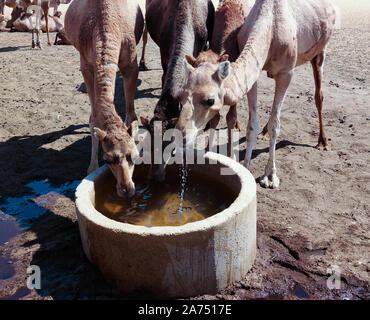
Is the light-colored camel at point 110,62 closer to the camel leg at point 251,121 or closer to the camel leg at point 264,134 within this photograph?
the camel leg at point 251,121

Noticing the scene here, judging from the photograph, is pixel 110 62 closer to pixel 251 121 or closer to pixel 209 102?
pixel 209 102

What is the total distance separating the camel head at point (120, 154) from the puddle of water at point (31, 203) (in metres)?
1.15

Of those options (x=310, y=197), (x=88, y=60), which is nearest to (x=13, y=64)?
(x=88, y=60)

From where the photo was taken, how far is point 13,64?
9992 millimetres

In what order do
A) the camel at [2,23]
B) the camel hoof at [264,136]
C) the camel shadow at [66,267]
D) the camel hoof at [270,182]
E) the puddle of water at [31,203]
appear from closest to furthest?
the camel shadow at [66,267]
the puddle of water at [31,203]
the camel hoof at [270,182]
the camel hoof at [264,136]
the camel at [2,23]

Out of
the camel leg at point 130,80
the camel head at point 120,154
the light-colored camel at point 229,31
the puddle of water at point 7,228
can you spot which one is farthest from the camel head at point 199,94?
the puddle of water at point 7,228

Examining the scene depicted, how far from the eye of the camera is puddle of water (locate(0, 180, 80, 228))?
13.8 feet

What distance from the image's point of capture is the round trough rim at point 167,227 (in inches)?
114

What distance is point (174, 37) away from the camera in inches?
195

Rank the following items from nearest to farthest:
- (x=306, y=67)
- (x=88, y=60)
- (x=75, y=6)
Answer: (x=88, y=60), (x=75, y=6), (x=306, y=67)

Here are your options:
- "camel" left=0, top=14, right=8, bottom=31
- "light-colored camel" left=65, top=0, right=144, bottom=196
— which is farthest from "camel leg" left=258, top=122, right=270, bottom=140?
"camel" left=0, top=14, right=8, bottom=31

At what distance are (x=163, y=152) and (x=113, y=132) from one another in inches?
20.6
